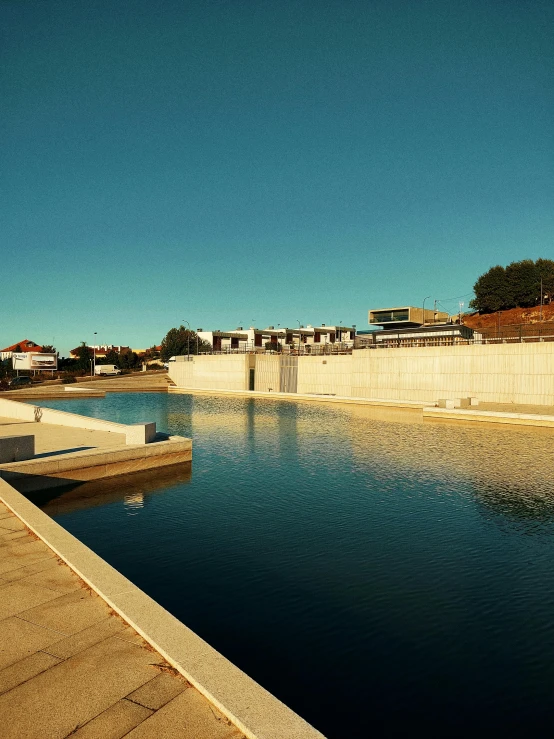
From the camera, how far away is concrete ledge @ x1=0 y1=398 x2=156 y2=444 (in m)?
18.0

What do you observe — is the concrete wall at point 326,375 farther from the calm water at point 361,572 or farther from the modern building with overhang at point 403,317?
the modern building with overhang at point 403,317

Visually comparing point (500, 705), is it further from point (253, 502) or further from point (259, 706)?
point (253, 502)

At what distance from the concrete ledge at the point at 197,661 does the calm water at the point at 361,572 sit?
56.8 inches

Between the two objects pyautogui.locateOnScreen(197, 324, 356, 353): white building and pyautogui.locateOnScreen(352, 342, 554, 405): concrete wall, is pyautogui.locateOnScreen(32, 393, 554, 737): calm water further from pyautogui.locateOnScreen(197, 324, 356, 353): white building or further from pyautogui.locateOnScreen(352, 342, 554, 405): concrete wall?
pyautogui.locateOnScreen(197, 324, 356, 353): white building

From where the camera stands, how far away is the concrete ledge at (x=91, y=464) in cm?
1456

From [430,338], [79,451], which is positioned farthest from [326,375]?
[79,451]

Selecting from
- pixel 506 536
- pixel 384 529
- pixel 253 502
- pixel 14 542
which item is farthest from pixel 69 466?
pixel 506 536

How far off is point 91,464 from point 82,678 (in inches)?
464

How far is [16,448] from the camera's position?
1520cm

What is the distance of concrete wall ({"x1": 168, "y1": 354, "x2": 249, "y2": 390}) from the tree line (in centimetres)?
5273

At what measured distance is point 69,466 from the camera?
15.5 meters

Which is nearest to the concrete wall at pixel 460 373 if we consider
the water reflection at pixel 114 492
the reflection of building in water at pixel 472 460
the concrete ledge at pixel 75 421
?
the reflection of building in water at pixel 472 460

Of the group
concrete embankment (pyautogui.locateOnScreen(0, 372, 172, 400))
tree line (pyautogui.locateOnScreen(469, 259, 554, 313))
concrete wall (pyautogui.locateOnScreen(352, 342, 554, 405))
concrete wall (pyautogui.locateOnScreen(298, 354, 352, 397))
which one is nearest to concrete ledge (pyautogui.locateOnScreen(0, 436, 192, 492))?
concrete wall (pyautogui.locateOnScreen(352, 342, 554, 405))

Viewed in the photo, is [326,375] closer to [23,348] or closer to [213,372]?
[213,372]
